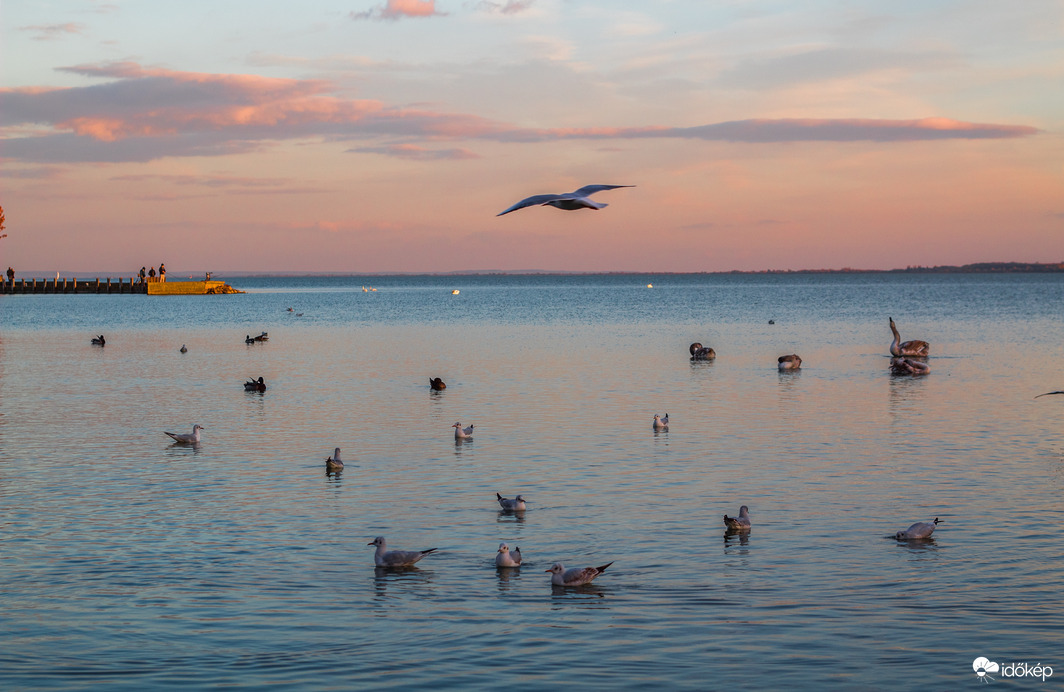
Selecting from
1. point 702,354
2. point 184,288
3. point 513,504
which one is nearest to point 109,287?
point 184,288

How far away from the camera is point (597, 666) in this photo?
12008 millimetres

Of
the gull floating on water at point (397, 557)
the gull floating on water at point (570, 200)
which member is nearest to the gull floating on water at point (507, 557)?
the gull floating on water at point (397, 557)

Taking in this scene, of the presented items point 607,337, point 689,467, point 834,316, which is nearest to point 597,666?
point 689,467

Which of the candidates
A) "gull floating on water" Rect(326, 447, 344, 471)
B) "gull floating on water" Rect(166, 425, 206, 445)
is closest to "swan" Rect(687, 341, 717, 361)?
"gull floating on water" Rect(166, 425, 206, 445)

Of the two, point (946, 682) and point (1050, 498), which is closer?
point (946, 682)

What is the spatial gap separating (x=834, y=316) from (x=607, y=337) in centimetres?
3713

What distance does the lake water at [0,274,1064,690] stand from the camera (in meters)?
12.3

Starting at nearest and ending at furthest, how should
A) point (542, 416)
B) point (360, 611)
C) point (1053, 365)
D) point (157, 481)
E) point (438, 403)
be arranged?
point (360, 611)
point (157, 481)
point (542, 416)
point (438, 403)
point (1053, 365)

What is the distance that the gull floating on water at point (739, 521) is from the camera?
1708cm

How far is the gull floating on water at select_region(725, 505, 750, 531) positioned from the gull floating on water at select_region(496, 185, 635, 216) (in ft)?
21.8

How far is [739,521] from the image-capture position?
1712 centimetres

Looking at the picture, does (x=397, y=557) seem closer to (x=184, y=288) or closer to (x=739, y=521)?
(x=739, y=521)

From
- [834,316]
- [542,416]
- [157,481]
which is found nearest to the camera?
[157,481]

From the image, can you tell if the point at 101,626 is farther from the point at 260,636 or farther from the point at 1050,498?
the point at 1050,498
